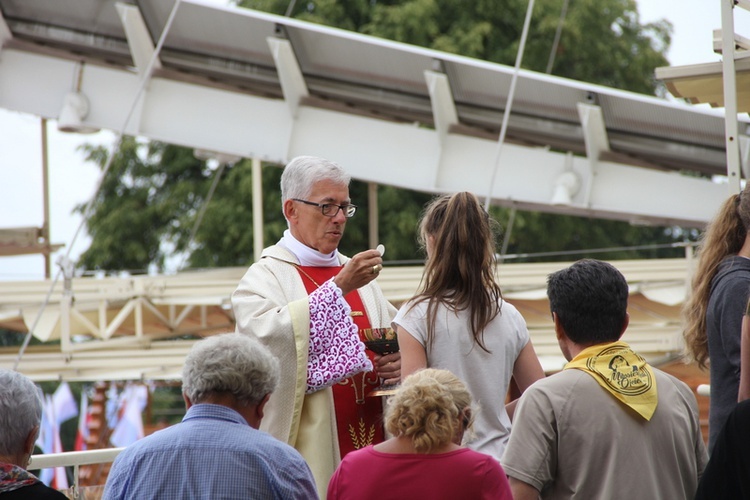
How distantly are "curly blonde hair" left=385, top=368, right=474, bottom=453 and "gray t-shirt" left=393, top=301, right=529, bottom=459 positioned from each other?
1.56 feet

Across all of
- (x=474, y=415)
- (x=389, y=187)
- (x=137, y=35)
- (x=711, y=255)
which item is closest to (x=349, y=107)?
(x=137, y=35)

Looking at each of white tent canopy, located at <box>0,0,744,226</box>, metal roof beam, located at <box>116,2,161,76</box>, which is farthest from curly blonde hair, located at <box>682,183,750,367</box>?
metal roof beam, located at <box>116,2,161,76</box>

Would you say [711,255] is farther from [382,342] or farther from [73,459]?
[73,459]

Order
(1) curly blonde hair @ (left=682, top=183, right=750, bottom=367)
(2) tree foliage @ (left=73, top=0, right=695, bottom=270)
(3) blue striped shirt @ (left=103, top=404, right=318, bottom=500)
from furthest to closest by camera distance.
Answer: (2) tree foliage @ (left=73, top=0, right=695, bottom=270), (1) curly blonde hair @ (left=682, top=183, right=750, bottom=367), (3) blue striped shirt @ (left=103, top=404, right=318, bottom=500)

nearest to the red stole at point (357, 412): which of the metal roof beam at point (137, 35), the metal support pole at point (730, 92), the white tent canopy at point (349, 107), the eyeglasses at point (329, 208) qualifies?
the eyeglasses at point (329, 208)

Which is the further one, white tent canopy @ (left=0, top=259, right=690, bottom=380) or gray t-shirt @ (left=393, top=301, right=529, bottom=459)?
white tent canopy @ (left=0, top=259, right=690, bottom=380)

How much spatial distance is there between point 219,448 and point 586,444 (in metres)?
0.85

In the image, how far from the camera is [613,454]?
2496 millimetres

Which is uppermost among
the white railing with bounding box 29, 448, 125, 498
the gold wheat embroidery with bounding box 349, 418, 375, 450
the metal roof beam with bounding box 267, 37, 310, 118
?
the metal roof beam with bounding box 267, 37, 310, 118

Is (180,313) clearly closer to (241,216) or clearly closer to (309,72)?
(309,72)

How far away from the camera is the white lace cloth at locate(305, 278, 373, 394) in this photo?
339 centimetres

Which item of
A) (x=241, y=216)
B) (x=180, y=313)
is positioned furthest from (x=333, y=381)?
(x=241, y=216)

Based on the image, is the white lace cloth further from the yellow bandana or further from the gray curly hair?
the yellow bandana

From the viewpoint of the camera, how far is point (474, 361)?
299cm
